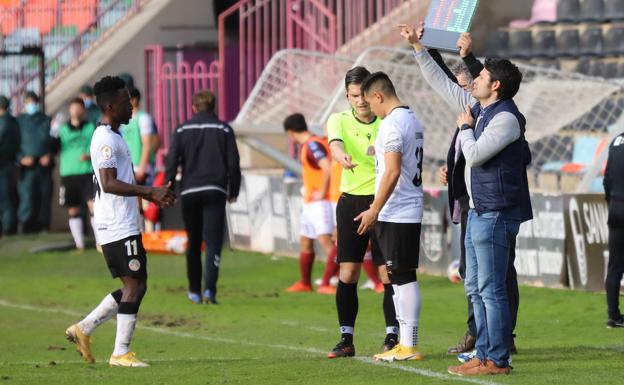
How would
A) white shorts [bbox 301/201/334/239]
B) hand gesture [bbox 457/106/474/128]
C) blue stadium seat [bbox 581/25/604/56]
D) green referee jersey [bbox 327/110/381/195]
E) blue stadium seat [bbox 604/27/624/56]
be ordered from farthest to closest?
blue stadium seat [bbox 581/25/604/56] < blue stadium seat [bbox 604/27/624/56] < white shorts [bbox 301/201/334/239] < green referee jersey [bbox 327/110/381/195] < hand gesture [bbox 457/106/474/128]

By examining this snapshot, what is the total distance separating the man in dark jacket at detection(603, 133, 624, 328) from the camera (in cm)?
1334

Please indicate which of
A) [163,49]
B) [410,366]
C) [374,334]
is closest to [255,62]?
[163,49]

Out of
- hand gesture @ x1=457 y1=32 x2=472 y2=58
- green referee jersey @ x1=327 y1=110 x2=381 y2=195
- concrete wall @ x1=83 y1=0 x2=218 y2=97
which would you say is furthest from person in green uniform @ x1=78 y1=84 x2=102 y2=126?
hand gesture @ x1=457 y1=32 x2=472 y2=58

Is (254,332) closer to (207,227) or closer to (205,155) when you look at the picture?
(207,227)

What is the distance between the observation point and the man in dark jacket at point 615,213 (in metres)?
13.3

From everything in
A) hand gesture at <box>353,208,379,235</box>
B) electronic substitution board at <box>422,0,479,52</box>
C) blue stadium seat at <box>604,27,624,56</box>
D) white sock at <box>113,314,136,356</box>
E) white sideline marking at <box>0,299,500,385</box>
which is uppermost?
blue stadium seat at <box>604,27,624,56</box>

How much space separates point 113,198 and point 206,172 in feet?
16.1

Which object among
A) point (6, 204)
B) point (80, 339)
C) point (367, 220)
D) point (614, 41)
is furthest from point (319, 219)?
point (614, 41)

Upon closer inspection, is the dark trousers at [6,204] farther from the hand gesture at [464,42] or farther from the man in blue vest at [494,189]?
the man in blue vest at [494,189]

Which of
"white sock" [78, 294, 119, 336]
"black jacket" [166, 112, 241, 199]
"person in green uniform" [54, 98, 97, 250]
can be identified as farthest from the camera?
"person in green uniform" [54, 98, 97, 250]

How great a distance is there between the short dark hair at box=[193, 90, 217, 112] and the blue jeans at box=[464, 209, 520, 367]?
6.35 meters

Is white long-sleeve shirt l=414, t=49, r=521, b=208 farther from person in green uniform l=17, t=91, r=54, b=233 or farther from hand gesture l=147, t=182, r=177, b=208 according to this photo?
person in green uniform l=17, t=91, r=54, b=233

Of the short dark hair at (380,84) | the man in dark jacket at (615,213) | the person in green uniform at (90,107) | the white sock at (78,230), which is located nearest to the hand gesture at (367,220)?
the short dark hair at (380,84)

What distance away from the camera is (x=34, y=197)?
23.4 meters
